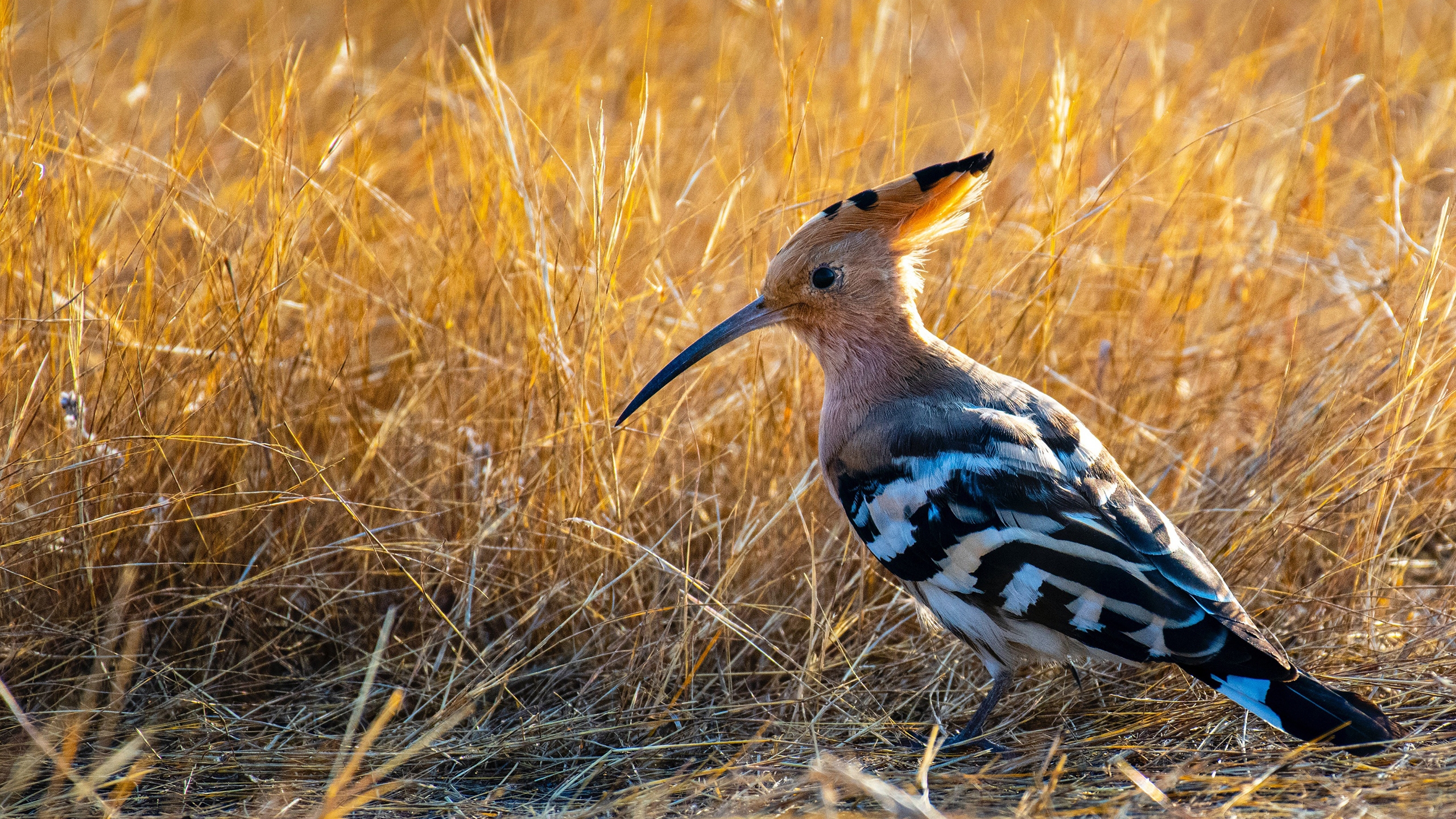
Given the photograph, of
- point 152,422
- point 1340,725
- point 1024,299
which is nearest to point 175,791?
point 152,422

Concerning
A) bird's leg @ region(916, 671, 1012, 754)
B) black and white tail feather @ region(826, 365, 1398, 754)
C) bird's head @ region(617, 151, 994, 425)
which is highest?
bird's head @ region(617, 151, 994, 425)

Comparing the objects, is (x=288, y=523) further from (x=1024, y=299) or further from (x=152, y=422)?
(x=1024, y=299)

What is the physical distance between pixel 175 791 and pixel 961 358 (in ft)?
5.71

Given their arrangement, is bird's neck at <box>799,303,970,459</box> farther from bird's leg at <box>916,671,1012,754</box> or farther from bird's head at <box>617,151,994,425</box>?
bird's leg at <box>916,671,1012,754</box>

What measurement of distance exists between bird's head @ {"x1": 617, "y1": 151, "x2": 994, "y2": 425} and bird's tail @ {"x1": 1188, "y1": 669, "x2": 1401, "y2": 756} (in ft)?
3.32

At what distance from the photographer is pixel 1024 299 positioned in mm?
2895

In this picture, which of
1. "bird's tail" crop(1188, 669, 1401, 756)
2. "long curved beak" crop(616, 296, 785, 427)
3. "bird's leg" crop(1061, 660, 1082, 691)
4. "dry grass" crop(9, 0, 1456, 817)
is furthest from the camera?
"long curved beak" crop(616, 296, 785, 427)

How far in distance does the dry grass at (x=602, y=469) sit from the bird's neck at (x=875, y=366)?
233mm

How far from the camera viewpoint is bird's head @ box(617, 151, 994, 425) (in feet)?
7.94

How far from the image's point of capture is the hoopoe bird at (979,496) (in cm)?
195

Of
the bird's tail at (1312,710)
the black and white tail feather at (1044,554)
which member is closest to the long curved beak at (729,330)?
the black and white tail feather at (1044,554)

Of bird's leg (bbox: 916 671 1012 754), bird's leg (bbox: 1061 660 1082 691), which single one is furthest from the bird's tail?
bird's leg (bbox: 916 671 1012 754)

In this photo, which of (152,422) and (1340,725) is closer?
(1340,725)

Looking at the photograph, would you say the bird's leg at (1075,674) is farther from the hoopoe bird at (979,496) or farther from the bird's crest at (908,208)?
the bird's crest at (908,208)
